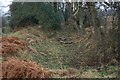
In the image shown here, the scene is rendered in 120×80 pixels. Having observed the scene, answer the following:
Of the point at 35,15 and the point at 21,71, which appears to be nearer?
the point at 21,71

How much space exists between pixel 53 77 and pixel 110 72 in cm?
78

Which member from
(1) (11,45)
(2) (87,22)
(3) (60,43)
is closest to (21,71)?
(1) (11,45)

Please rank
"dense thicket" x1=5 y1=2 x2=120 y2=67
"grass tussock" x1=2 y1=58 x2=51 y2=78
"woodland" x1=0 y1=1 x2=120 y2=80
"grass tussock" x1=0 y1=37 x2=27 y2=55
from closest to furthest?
1. "grass tussock" x1=2 y1=58 x2=51 y2=78
2. "woodland" x1=0 y1=1 x2=120 y2=80
3. "grass tussock" x1=0 y1=37 x2=27 y2=55
4. "dense thicket" x1=5 y1=2 x2=120 y2=67

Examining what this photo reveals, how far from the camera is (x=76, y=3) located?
5367 millimetres

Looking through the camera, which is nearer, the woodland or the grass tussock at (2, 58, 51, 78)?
the grass tussock at (2, 58, 51, 78)

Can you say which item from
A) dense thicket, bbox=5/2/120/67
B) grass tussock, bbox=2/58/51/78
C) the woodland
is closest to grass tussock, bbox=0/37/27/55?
the woodland

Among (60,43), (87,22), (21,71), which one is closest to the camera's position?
(21,71)

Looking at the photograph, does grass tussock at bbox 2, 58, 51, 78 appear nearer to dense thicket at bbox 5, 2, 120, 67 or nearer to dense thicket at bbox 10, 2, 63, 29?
dense thicket at bbox 5, 2, 120, 67

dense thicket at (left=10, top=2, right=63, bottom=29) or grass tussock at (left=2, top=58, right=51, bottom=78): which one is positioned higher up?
dense thicket at (left=10, top=2, right=63, bottom=29)

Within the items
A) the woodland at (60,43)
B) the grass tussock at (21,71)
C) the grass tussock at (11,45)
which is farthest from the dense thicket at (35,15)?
the grass tussock at (21,71)

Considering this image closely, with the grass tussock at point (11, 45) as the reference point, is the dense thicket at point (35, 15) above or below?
above

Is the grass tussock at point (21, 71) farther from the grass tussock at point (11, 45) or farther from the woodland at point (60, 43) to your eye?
the grass tussock at point (11, 45)

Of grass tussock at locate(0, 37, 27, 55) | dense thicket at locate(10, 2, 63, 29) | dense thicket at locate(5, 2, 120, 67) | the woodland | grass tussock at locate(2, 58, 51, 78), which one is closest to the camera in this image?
grass tussock at locate(2, 58, 51, 78)

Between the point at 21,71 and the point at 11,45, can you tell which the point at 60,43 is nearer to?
the point at 11,45
